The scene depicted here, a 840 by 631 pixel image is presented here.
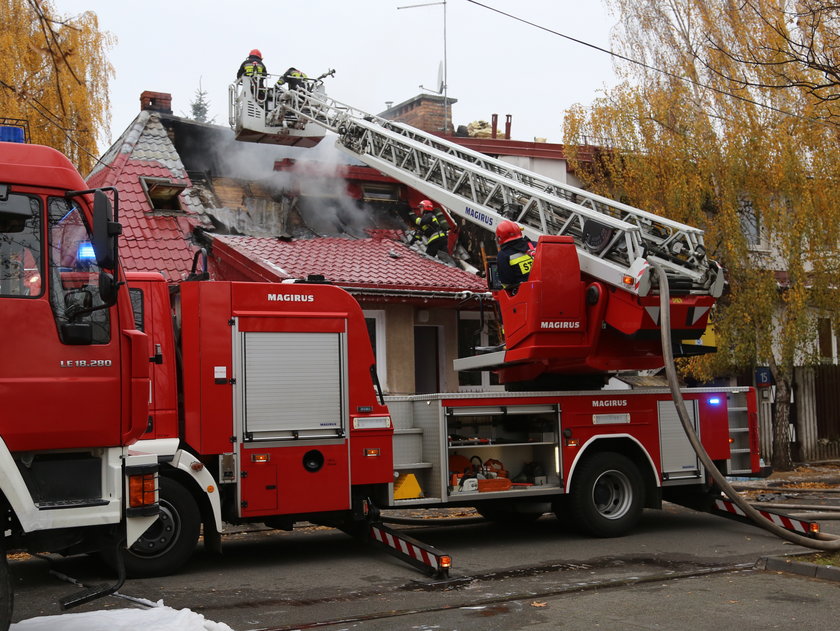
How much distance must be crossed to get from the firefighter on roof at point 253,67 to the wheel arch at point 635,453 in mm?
9215

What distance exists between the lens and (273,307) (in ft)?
29.5

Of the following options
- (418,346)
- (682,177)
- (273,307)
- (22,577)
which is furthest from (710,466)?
(682,177)

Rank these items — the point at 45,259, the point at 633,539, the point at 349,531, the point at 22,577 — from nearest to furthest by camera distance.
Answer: the point at 45,259
the point at 22,577
the point at 349,531
the point at 633,539

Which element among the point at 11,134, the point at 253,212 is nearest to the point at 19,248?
the point at 11,134

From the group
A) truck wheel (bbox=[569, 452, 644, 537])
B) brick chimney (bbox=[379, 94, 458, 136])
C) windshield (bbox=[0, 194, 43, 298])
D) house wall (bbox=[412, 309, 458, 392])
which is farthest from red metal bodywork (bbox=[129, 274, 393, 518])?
brick chimney (bbox=[379, 94, 458, 136])

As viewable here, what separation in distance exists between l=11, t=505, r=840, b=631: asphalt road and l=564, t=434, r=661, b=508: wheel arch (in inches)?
19.1

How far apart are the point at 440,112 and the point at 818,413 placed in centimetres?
1090

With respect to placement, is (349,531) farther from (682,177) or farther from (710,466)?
(682,177)

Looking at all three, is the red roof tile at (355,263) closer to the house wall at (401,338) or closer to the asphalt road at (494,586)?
the house wall at (401,338)

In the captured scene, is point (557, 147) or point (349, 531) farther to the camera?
point (557, 147)

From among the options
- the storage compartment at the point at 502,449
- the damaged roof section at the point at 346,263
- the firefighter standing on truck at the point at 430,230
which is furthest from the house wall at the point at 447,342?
the storage compartment at the point at 502,449

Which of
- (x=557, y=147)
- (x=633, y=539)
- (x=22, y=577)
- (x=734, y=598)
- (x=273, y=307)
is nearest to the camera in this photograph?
(x=734, y=598)

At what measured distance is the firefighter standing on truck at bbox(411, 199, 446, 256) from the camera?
55.7ft

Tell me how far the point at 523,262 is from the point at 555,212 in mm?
946
